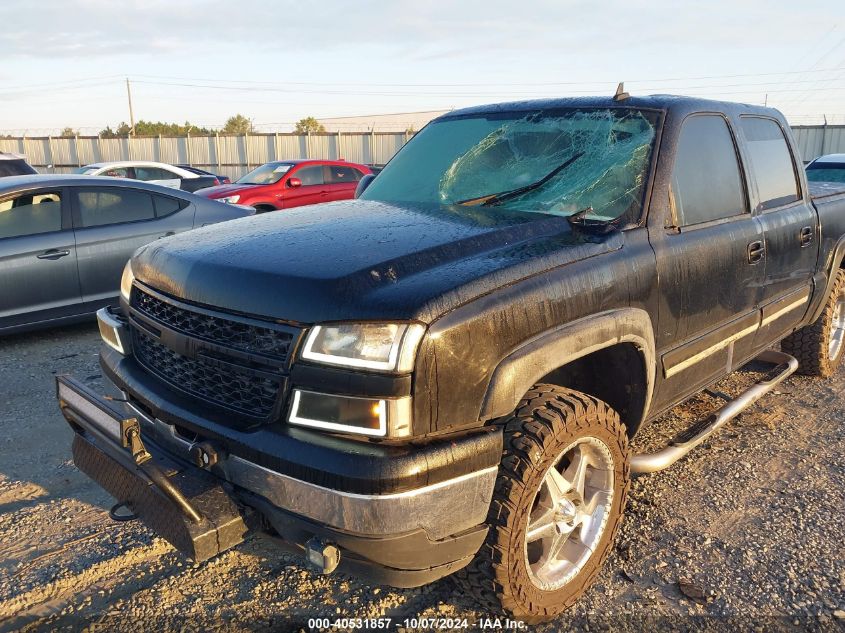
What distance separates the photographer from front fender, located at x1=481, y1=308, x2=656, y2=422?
222 centimetres

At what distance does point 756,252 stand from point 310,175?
483 inches

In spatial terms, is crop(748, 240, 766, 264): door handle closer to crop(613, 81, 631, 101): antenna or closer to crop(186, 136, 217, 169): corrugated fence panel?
crop(613, 81, 631, 101): antenna

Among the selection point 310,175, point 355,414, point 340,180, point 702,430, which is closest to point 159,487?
point 355,414

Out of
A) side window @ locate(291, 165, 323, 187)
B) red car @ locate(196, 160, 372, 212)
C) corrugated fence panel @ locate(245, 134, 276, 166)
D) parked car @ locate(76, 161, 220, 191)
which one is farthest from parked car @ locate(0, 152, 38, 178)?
corrugated fence panel @ locate(245, 134, 276, 166)

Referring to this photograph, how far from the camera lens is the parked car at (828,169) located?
10.7 metres

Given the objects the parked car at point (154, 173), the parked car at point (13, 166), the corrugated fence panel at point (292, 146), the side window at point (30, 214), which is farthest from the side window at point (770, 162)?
the corrugated fence panel at point (292, 146)

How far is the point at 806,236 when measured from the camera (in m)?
4.23

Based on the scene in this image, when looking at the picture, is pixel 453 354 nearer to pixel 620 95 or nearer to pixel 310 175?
pixel 620 95

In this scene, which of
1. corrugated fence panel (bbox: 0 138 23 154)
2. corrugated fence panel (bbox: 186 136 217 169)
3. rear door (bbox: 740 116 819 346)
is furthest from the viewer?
corrugated fence panel (bbox: 0 138 23 154)

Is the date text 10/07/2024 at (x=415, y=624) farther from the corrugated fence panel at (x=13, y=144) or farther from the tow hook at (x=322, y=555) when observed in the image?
the corrugated fence panel at (x=13, y=144)

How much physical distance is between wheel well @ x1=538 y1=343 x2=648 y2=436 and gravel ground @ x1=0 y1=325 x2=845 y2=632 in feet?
2.17

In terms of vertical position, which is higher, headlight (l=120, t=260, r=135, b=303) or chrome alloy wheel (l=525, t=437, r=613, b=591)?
headlight (l=120, t=260, r=135, b=303)

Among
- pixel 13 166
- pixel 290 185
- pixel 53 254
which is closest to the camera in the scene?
pixel 53 254

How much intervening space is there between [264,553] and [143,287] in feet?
4.18
